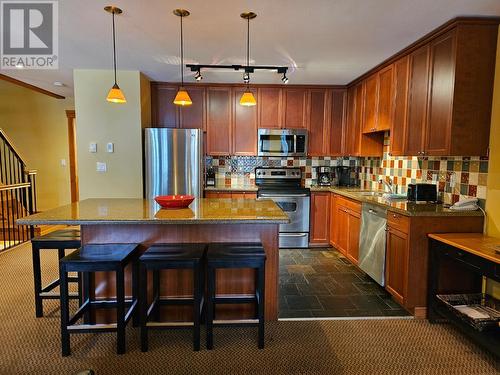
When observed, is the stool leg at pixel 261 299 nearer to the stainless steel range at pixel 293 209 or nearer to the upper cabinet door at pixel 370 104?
the stainless steel range at pixel 293 209

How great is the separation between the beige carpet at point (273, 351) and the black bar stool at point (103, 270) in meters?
0.15

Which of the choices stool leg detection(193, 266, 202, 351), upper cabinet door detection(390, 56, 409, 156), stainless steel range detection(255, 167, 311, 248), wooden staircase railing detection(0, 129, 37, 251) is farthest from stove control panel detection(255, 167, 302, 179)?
wooden staircase railing detection(0, 129, 37, 251)

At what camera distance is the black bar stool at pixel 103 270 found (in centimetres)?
195

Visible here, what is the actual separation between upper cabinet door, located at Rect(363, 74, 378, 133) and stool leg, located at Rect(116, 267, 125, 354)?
3219 mm

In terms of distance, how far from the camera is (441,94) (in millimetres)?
2592

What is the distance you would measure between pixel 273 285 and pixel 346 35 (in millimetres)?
2264

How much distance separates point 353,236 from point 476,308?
5.17 feet

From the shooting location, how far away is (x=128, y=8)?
91.1 inches

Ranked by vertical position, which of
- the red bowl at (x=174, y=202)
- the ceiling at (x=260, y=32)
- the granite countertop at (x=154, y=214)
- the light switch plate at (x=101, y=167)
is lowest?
the granite countertop at (x=154, y=214)

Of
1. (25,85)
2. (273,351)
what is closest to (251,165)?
(273,351)

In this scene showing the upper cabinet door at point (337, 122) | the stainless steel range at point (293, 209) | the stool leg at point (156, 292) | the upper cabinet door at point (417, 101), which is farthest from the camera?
the upper cabinet door at point (337, 122)

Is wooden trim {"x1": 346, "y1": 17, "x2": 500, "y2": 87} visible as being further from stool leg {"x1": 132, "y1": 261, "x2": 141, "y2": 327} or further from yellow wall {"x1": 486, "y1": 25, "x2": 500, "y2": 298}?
stool leg {"x1": 132, "y1": 261, "x2": 141, "y2": 327}

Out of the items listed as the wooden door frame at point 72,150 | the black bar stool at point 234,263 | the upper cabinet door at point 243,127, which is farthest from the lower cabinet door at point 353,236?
the wooden door frame at point 72,150

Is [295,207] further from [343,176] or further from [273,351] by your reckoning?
[273,351]
